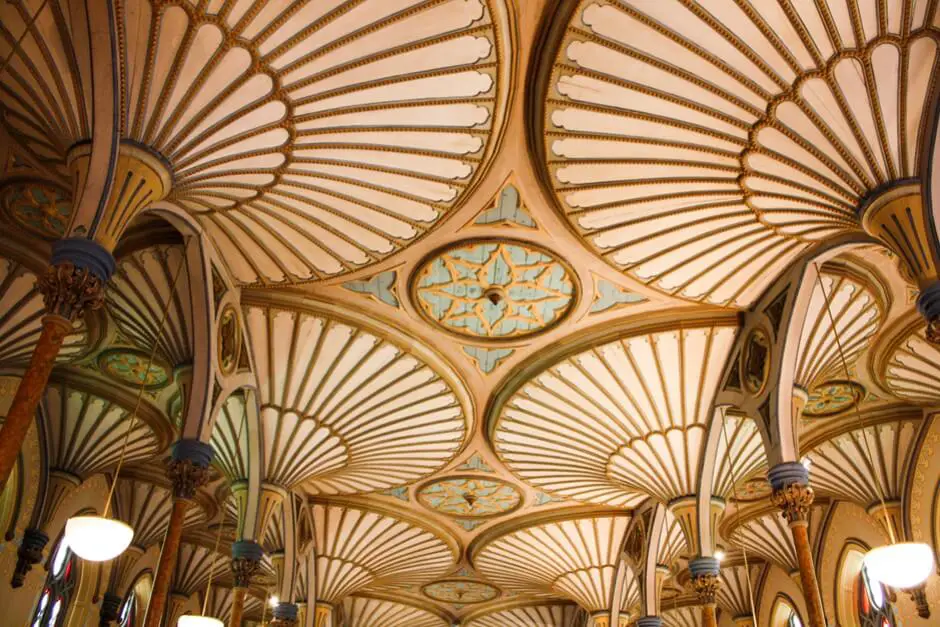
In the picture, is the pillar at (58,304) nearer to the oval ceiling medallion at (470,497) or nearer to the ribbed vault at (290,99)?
the ribbed vault at (290,99)

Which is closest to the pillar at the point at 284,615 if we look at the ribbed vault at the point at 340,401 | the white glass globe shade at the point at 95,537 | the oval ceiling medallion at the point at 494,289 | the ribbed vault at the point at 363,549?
the ribbed vault at the point at 363,549

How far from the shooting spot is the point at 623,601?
70.2ft

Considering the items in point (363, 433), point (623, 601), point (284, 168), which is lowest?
point (623, 601)

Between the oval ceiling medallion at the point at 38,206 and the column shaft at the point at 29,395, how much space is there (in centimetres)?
432

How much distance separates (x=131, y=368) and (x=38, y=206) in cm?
452

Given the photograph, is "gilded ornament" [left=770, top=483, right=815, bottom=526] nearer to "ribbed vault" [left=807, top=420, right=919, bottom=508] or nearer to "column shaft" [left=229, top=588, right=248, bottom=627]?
"ribbed vault" [left=807, top=420, right=919, bottom=508]

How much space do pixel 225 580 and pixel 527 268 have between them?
1930 centimetres

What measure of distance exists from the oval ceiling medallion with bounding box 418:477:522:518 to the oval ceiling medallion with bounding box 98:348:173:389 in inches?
267

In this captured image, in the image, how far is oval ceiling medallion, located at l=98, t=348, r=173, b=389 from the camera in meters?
13.5

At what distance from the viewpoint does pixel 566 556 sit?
2023cm

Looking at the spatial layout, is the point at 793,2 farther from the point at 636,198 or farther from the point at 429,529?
the point at 429,529

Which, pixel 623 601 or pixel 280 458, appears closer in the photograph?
pixel 280 458

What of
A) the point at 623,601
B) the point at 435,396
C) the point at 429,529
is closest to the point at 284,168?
the point at 435,396

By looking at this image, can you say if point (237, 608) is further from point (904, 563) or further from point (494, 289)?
point (904, 563)
